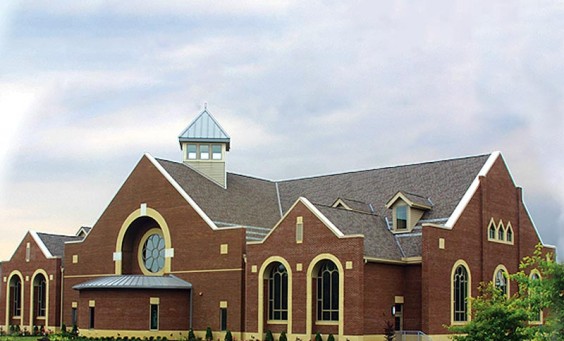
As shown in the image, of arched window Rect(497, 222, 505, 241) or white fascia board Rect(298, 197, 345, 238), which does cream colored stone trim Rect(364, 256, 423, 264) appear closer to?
white fascia board Rect(298, 197, 345, 238)

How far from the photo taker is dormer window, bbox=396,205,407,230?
39.6 metres

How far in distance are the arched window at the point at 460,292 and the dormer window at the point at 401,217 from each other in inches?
132

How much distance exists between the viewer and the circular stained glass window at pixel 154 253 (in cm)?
4475

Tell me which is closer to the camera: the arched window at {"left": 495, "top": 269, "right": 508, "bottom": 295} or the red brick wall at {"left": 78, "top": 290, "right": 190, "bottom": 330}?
the red brick wall at {"left": 78, "top": 290, "right": 190, "bottom": 330}

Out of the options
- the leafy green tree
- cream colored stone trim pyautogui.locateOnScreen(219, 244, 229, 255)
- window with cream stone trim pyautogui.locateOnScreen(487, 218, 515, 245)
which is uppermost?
window with cream stone trim pyautogui.locateOnScreen(487, 218, 515, 245)

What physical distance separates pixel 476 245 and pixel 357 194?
8.19 metres

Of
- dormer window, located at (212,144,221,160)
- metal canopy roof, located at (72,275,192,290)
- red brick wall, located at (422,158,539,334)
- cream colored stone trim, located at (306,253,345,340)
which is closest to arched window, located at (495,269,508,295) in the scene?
red brick wall, located at (422,158,539,334)

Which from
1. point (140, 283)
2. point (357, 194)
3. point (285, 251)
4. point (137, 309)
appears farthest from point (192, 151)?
point (285, 251)

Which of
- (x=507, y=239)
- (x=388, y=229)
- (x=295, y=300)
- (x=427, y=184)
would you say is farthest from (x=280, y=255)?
(x=507, y=239)

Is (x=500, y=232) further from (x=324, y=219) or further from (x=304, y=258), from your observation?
(x=304, y=258)

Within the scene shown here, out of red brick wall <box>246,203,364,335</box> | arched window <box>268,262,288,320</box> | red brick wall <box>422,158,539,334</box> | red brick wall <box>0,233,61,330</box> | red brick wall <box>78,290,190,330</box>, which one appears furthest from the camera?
red brick wall <box>0,233,61,330</box>

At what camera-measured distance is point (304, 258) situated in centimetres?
3650

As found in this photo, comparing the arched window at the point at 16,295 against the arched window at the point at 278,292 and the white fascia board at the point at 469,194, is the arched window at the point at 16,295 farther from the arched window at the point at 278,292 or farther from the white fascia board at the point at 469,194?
the white fascia board at the point at 469,194

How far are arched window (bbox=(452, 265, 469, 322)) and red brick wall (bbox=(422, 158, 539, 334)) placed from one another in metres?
0.55
